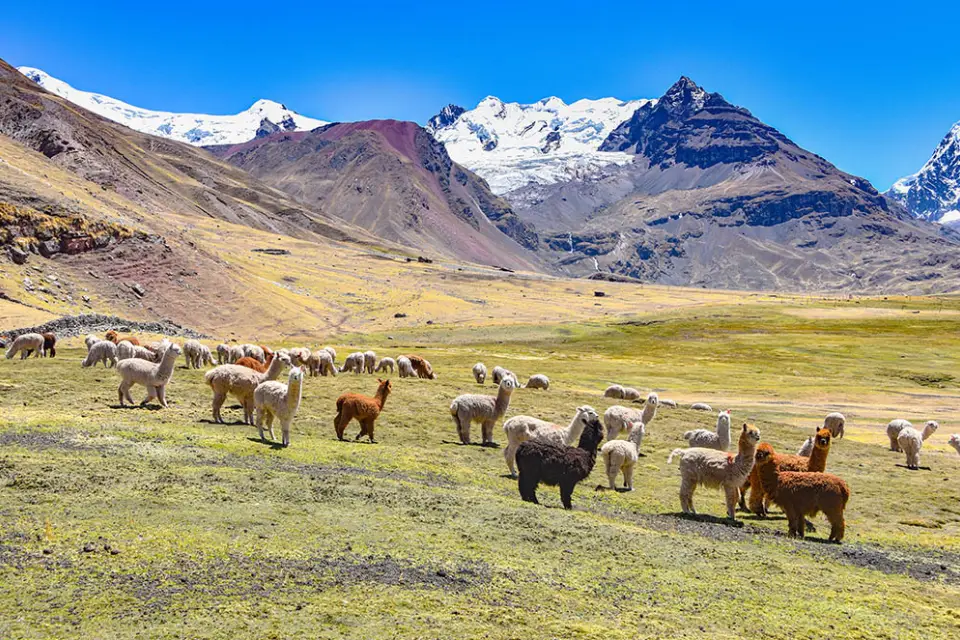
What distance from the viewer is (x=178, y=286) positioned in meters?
83.9

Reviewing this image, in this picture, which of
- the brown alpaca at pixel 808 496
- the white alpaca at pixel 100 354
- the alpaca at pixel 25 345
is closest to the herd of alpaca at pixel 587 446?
the brown alpaca at pixel 808 496

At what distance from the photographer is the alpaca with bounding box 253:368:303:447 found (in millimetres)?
19203

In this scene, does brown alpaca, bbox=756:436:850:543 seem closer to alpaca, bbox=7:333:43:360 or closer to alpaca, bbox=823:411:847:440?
alpaca, bbox=823:411:847:440

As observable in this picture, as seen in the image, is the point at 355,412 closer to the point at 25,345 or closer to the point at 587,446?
the point at 587,446

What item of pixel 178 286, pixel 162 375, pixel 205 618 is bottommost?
pixel 205 618

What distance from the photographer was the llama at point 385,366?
1819 inches

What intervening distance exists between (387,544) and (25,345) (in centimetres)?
3417

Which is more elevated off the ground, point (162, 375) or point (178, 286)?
point (178, 286)

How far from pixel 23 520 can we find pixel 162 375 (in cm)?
1250

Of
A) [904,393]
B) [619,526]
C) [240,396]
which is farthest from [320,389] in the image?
[904,393]

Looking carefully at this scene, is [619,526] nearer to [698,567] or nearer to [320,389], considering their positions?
[698,567]

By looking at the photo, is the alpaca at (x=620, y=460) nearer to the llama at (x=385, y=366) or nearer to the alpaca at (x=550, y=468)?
the alpaca at (x=550, y=468)

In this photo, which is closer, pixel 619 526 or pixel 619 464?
pixel 619 526

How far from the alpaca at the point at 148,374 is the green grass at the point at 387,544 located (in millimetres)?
892
